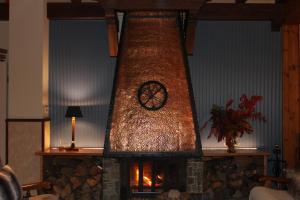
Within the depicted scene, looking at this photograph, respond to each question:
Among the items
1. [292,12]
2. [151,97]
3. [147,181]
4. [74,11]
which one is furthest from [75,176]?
[292,12]

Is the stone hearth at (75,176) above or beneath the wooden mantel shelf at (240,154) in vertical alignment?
A: beneath

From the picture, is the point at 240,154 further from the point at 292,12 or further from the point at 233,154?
the point at 292,12

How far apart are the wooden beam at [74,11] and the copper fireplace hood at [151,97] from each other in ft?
2.24

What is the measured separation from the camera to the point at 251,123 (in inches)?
261

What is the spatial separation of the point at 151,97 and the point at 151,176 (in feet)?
3.44

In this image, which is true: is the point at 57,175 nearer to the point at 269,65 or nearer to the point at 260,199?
the point at 260,199

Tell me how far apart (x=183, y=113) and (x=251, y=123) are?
1.33m

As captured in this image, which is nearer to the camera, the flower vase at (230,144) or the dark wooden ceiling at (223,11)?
the flower vase at (230,144)

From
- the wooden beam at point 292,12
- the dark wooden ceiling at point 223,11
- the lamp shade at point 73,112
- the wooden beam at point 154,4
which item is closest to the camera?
the wooden beam at point 154,4

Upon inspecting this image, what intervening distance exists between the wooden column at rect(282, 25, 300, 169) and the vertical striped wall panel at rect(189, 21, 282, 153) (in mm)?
107

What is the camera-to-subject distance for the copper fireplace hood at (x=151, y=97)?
576 cm

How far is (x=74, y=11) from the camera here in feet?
21.0

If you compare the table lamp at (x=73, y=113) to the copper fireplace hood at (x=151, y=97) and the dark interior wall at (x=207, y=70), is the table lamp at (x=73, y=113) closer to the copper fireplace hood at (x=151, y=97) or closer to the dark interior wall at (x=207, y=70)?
the dark interior wall at (x=207, y=70)

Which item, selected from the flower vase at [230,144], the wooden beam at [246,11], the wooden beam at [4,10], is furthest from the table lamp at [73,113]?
the wooden beam at [246,11]
